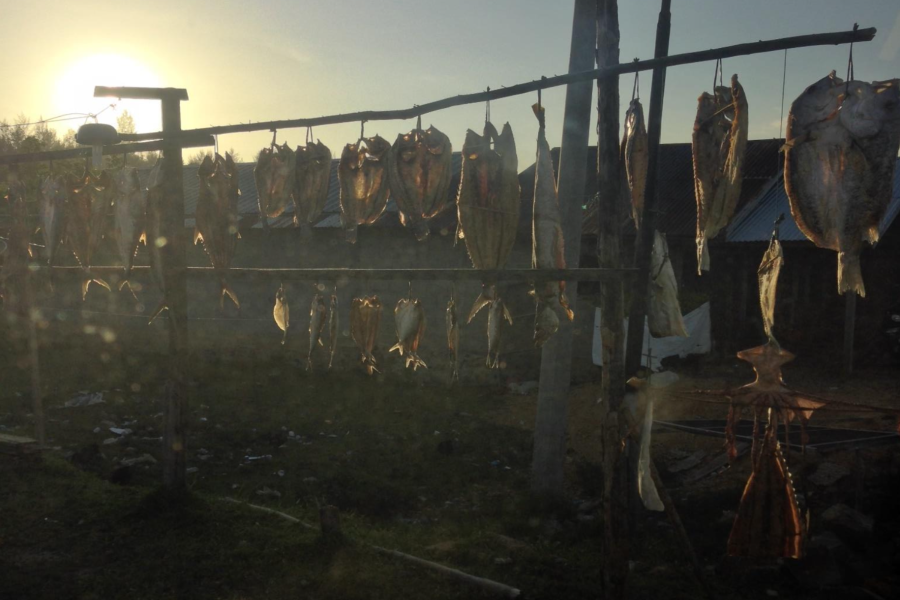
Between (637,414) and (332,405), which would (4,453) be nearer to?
(332,405)

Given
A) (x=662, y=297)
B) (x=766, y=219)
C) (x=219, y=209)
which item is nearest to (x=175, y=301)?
(x=219, y=209)

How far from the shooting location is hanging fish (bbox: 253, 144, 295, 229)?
465 centimetres

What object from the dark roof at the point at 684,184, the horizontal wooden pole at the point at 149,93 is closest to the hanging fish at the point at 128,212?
the horizontal wooden pole at the point at 149,93

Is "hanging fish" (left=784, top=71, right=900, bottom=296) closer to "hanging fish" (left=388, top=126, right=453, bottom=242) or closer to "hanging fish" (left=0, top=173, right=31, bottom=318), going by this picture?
"hanging fish" (left=388, top=126, right=453, bottom=242)

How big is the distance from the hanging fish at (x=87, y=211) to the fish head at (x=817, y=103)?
4.80 meters

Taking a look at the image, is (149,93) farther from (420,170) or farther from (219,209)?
(420,170)

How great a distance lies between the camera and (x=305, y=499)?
27.1ft

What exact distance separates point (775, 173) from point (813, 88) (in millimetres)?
15333

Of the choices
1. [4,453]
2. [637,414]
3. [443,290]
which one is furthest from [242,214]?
[637,414]

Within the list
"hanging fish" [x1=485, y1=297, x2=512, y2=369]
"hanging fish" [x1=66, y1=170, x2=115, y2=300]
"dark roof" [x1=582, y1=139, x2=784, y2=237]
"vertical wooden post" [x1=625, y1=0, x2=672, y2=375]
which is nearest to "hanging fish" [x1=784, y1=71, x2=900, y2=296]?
"hanging fish" [x1=485, y1=297, x2=512, y2=369]

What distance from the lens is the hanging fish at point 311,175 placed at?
4.63m

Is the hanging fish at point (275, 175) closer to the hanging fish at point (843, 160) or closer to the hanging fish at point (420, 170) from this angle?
the hanging fish at point (420, 170)

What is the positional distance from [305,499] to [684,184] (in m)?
13.5

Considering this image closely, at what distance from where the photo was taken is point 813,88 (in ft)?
10.3
